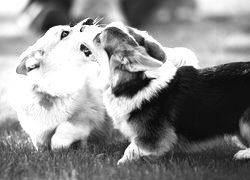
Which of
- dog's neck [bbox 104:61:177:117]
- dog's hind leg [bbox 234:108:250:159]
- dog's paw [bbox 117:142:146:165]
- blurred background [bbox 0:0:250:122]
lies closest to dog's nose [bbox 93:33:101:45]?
dog's neck [bbox 104:61:177:117]

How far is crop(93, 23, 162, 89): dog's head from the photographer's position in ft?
13.2

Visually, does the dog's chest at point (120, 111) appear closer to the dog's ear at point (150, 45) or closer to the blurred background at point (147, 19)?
the dog's ear at point (150, 45)

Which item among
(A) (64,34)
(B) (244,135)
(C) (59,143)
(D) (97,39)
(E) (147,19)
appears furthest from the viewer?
(E) (147,19)

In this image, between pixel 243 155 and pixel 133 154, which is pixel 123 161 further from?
pixel 243 155

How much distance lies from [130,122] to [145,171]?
1.88 ft

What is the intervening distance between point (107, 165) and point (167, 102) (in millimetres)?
704

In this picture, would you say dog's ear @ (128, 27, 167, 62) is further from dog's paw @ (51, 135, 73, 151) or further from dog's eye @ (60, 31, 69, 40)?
dog's paw @ (51, 135, 73, 151)

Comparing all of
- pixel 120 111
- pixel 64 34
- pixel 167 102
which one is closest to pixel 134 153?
pixel 120 111

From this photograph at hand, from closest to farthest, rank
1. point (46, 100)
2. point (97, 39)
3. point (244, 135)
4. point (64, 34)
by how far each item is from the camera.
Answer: point (244, 135) → point (97, 39) → point (46, 100) → point (64, 34)

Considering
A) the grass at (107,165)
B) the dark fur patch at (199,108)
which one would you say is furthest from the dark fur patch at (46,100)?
the dark fur patch at (199,108)

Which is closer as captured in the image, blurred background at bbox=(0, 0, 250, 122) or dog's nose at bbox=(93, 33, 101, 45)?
dog's nose at bbox=(93, 33, 101, 45)

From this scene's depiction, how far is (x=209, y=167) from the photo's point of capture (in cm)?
391

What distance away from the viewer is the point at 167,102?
4.20m

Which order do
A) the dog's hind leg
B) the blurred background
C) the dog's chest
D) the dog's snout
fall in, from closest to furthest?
the dog's hind leg
the dog's chest
the dog's snout
the blurred background
